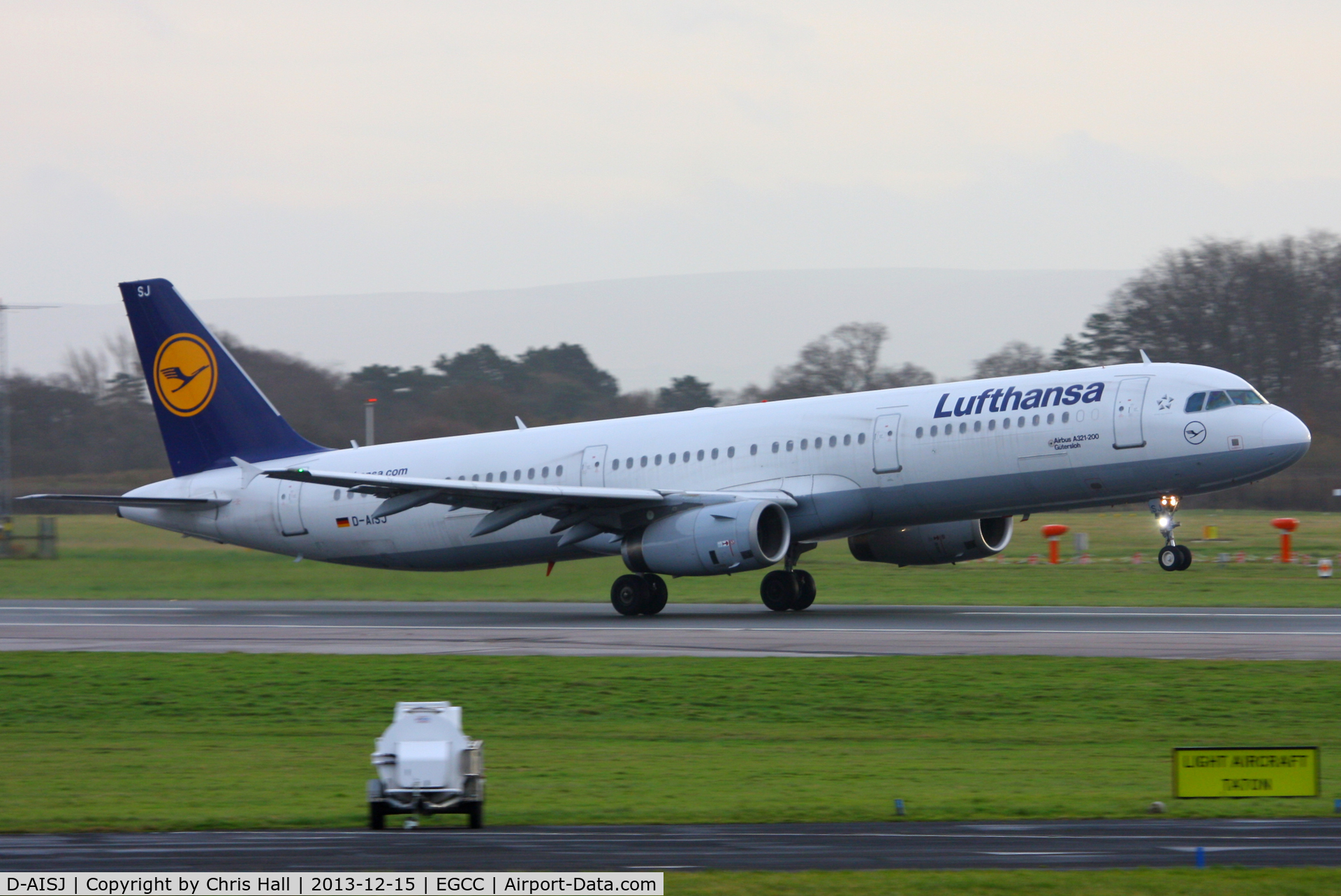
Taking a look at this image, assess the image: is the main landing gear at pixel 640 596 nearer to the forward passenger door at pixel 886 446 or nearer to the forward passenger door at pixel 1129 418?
the forward passenger door at pixel 886 446

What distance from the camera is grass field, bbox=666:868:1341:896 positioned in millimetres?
8672

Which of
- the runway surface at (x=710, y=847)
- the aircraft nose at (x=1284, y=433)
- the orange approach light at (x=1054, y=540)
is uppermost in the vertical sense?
the aircraft nose at (x=1284, y=433)

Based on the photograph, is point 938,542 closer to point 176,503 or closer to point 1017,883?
point 176,503

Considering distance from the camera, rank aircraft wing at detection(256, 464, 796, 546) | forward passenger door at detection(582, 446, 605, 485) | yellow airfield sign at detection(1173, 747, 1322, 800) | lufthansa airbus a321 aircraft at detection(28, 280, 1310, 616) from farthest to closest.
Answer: forward passenger door at detection(582, 446, 605, 485) → aircraft wing at detection(256, 464, 796, 546) → lufthansa airbus a321 aircraft at detection(28, 280, 1310, 616) → yellow airfield sign at detection(1173, 747, 1322, 800)

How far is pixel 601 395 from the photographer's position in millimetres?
81312

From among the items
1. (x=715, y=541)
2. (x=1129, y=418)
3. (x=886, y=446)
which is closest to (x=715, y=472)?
(x=715, y=541)

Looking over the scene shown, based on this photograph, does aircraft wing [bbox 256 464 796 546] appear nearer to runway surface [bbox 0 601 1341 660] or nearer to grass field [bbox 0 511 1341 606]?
runway surface [bbox 0 601 1341 660]

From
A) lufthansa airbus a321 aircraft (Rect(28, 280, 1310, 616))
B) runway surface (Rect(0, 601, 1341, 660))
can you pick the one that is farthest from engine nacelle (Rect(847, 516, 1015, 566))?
runway surface (Rect(0, 601, 1341, 660))

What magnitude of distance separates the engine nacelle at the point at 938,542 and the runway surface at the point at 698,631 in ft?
3.50

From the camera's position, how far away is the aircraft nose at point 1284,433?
88.8 ft

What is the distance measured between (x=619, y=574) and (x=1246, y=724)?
1942 cm

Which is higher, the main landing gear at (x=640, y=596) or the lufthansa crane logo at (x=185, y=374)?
the lufthansa crane logo at (x=185, y=374)

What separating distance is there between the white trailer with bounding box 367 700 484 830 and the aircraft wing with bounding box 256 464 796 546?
18.1 m

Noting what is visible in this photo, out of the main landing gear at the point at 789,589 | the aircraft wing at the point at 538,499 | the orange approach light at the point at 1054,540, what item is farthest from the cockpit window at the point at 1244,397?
the orange approach light at the point at 1054,540
